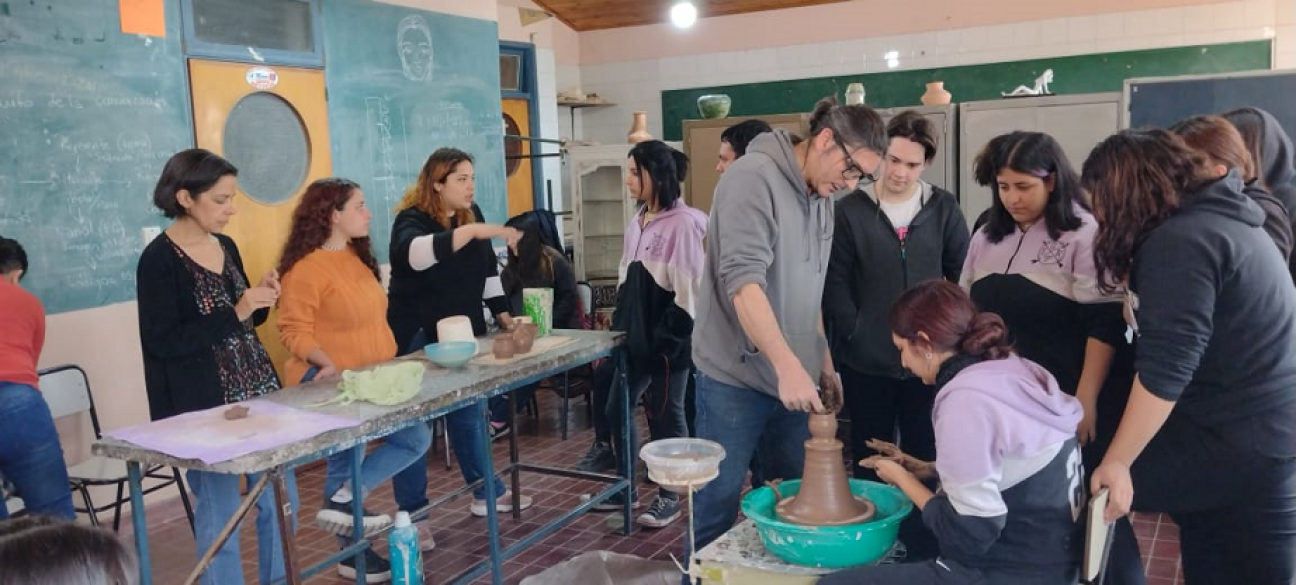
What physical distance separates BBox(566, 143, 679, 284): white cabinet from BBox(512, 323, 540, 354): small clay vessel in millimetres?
3876

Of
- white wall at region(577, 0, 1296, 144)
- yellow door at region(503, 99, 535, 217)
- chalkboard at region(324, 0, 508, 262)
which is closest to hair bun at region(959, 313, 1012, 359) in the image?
chalkboard at region(324, 0, 508, 262)

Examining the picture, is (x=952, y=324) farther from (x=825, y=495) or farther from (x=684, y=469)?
(x=684, y=469)

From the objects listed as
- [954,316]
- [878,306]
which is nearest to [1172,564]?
[878,306]

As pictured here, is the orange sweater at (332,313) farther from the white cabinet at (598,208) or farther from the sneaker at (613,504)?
the white cabinet at (598,208)

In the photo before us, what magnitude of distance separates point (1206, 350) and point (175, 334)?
105 inches

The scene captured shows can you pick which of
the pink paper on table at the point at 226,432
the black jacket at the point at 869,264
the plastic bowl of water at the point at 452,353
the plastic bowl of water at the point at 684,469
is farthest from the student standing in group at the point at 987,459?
the plastic bowl of water at the point at 452,353

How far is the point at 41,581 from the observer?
1.04 m

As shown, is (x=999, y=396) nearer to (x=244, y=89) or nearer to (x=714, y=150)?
(x=244, y=89)

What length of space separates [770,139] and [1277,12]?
19.3 feet

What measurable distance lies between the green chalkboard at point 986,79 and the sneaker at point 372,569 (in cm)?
530

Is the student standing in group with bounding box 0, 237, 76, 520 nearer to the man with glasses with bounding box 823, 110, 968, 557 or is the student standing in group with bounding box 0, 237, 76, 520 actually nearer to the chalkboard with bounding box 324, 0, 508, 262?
the chalkboard with bounding box 324, 0, 508, 262

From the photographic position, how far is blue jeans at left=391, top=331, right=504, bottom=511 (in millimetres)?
3506

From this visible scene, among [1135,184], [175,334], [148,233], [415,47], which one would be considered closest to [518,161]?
[415,47]

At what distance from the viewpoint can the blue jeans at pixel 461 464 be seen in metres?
3.51
